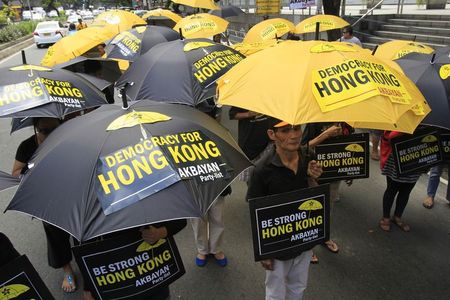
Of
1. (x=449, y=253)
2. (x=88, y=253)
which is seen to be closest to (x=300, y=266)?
(x=88, y=253)

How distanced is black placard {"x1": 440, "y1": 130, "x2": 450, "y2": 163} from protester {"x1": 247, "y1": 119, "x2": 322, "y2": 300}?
1.74 metres

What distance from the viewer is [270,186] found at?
259 cm

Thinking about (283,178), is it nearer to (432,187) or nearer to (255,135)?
(255,135)

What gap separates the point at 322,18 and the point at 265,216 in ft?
21.7

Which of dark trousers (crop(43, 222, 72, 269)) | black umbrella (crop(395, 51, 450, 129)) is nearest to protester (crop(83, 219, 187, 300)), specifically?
dark trousers (crop(43, 222, 72, 269))

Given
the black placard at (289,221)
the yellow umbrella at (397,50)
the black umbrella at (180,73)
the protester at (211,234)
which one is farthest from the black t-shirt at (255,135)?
the yellow umbrella at (397,50)

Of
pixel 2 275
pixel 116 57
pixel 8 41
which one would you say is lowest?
pixel 8 41

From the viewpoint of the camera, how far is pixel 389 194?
4105mm

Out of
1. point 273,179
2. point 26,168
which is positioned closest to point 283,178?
point 273,179

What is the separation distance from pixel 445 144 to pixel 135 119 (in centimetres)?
309

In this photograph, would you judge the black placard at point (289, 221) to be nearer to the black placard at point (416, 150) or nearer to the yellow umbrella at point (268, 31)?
the black placard at point (416, 150)

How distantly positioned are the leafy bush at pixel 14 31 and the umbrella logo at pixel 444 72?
82.9 ft

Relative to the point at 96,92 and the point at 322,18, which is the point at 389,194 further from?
the point at 322,18

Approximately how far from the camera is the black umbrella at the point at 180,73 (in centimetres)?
359
